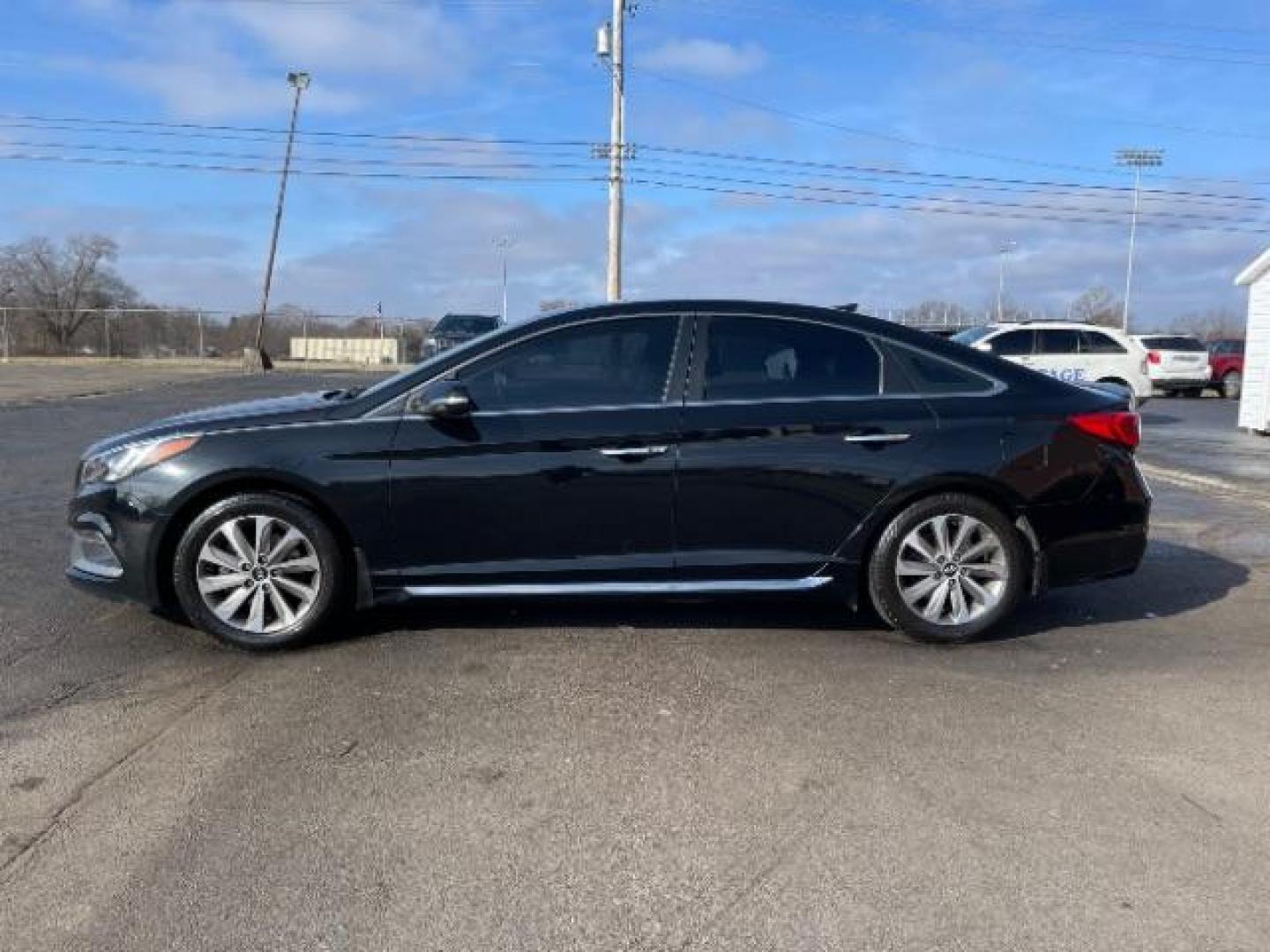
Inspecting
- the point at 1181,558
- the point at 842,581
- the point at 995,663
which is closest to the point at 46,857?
the point at 842,581

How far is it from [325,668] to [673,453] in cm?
184

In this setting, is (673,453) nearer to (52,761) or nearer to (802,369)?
(802,369)

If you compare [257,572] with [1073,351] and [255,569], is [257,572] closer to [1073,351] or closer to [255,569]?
[255,569]

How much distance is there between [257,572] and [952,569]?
10.8 ft

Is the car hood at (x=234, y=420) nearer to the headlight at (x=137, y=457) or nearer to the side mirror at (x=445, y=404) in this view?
the headlight at (x=137, y=457)

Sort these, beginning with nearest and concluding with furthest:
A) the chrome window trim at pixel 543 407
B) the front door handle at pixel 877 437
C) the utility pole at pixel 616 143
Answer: the chrome window trim at pixel 543 407, the front door handle at pixel 877 437, the utility pole at pixel 616 143

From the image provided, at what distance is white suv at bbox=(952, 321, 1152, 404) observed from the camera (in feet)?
61.0

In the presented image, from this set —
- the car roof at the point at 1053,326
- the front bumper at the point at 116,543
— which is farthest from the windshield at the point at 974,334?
the front bumper at the point at 116,543

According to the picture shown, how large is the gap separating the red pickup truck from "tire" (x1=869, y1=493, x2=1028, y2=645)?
3170cm

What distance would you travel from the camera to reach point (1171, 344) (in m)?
31.2

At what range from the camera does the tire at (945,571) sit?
515 cm

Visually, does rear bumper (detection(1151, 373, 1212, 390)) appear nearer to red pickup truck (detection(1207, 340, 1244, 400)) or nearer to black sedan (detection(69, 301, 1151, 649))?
red pickup truck (detection(1207, 340, 1244, 400))

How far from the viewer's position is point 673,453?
4977 millimetres

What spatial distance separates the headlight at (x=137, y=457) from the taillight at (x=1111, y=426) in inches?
168
